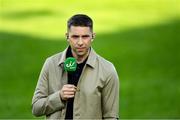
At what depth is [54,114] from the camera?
5.04m

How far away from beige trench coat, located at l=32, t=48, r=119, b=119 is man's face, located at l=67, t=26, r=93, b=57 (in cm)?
9

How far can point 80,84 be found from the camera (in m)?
5.00

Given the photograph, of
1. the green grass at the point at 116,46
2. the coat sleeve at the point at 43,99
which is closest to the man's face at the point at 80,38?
the coat sleeve at the point at 43,99

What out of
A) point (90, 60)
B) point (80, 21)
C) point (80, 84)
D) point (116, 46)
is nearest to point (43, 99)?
point (80, 84)

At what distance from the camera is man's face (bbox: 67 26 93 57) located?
496 cm

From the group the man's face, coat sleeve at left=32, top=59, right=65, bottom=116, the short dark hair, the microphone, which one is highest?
the short dark hair

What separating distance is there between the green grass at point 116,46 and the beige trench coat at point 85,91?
5869mm

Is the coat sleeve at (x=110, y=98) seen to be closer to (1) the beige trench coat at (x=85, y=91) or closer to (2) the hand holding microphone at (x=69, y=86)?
(1) the beige trench coat at (x=85, y=91)

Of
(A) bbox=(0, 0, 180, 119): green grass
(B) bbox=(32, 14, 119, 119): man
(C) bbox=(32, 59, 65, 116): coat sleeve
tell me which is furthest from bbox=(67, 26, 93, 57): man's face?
(A) bbox=(0, 0, 180, 119): green grass

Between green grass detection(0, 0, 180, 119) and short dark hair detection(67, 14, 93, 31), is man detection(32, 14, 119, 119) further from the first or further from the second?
green grass detection(0, 0, 180, 119)

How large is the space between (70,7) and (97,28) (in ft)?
4.36

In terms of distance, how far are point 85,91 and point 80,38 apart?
0.32 metres

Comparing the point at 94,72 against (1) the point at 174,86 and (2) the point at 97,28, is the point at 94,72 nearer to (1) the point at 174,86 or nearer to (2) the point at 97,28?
(1) the point at 174,86

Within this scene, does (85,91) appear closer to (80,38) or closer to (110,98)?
(110,98)
